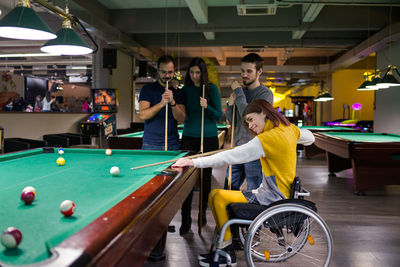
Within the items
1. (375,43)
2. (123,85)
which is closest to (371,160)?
(375,43)

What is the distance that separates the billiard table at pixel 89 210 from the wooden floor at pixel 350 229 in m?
0.80

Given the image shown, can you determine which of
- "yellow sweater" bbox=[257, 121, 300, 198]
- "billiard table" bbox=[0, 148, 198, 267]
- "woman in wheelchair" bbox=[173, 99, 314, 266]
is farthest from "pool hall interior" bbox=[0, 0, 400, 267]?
"yellow sweater" bbox=[257, 121, 300, 198]

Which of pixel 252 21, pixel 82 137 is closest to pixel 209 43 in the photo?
pixel 252 21

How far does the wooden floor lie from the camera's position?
2500 millimetres

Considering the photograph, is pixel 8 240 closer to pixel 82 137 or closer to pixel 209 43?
pixel 82 137

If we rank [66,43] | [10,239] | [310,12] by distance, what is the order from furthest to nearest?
[310,12] → [66,43] → [10,239]

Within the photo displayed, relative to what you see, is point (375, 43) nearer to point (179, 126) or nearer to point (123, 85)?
point (179, 126)

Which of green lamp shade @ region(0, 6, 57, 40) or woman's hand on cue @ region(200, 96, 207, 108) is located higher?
green lamp shade @ region(0, 6, 57, 40)

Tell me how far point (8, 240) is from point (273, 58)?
551 inches

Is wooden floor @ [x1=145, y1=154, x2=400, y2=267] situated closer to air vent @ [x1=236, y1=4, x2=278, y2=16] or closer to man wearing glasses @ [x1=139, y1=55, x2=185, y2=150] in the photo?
man wearing glasses @ [x1=139, y1=55, x2=185, y2=150]

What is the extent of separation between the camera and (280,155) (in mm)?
2021

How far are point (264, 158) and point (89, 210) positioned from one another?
116cm

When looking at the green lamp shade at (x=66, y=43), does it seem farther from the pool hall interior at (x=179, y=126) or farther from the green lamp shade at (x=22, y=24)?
the green lamp shade at (x=22, y=24)

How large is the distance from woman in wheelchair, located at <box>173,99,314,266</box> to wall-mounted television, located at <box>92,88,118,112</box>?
6.32 meters
